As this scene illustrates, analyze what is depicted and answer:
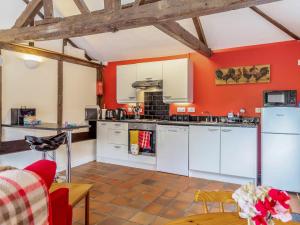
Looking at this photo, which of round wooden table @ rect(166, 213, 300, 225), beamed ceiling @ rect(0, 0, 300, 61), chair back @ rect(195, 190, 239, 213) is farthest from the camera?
beamed ceiling @ rect(0, 0, 300, 61)

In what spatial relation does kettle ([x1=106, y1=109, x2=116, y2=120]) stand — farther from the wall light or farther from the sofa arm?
the sofa arm

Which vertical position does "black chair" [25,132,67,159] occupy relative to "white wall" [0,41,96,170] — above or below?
below

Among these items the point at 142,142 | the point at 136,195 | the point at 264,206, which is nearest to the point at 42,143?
the point at 136,195

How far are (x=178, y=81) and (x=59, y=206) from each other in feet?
11.1

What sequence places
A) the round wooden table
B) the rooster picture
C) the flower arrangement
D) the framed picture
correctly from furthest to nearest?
the rooster picture, the framed picture, the round wooden table, the flower arrangement

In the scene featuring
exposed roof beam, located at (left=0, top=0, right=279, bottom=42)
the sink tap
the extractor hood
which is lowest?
the sink tap

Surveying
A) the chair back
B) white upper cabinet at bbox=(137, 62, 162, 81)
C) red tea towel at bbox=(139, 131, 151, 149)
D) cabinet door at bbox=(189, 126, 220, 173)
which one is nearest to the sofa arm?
the chair back

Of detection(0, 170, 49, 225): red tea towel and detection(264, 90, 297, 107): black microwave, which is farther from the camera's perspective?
detection(264, 90, 297, 107): black microwave

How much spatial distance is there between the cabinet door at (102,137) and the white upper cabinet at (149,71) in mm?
1303

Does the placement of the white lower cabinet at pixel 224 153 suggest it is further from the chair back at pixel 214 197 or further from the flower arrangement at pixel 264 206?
the flower arrangement at pixel 264 206

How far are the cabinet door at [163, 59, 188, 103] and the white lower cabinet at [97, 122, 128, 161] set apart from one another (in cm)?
112

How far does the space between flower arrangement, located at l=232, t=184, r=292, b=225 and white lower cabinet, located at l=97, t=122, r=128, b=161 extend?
3.95 m

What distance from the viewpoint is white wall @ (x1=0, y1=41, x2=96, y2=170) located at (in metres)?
3.69

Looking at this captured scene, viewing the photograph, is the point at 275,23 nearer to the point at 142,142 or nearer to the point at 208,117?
the point at 208,117
